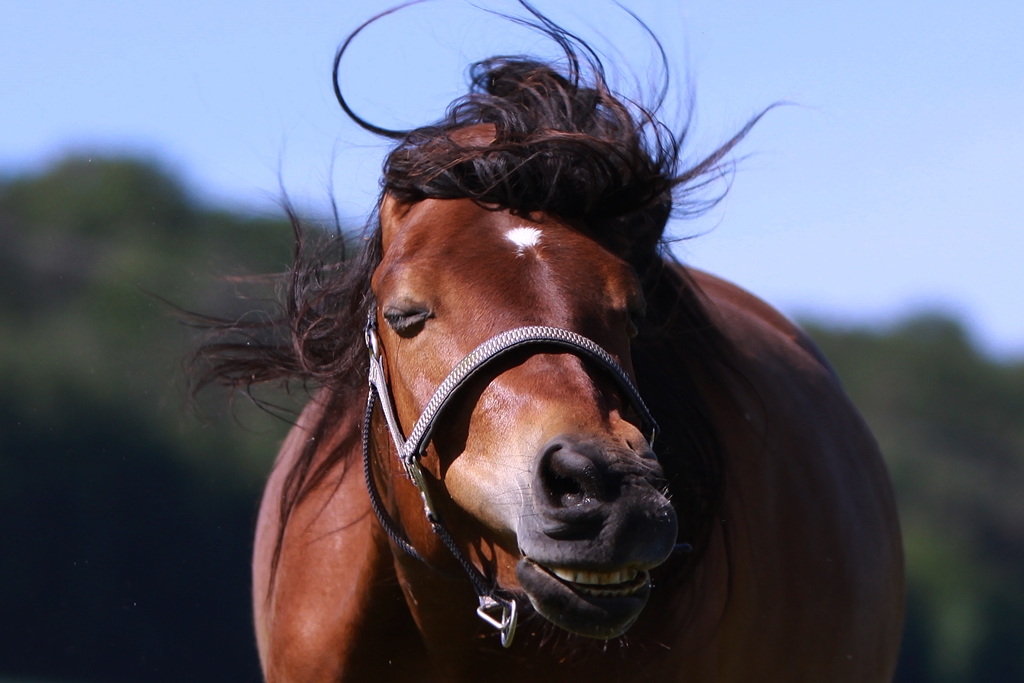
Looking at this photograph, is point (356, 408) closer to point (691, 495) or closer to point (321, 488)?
point (321, 488)

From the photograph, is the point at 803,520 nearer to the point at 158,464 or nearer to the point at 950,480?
the point at 158,464

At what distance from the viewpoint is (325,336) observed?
296 centimetres

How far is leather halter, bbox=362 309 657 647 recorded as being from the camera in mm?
2215

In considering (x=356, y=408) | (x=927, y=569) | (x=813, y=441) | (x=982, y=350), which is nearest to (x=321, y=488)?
(x=356, y=408)

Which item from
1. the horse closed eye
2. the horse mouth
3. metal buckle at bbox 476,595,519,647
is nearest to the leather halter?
metal buckle at bbox 476,595,519,647

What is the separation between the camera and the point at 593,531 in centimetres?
Answer: 202

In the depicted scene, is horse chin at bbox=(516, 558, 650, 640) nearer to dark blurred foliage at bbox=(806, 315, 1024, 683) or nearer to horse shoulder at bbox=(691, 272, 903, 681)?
horse shoulder at bbox=(691, 272, 903, 681)

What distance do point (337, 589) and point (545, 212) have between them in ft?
3.74

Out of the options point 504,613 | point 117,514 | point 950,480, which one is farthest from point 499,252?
point 950,480

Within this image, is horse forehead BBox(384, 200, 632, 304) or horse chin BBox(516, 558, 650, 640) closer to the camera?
horse chin BBox(516, 558, 650, 640)

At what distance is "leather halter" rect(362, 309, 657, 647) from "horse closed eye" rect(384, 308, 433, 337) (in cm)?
15

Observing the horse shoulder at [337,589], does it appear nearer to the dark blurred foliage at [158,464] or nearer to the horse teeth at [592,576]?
the dark blurred foliage at [158,464]

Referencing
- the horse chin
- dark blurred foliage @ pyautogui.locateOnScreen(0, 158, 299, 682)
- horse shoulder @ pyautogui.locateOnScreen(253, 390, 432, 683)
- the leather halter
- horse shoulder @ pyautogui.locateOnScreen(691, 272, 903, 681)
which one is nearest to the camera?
the horse chin

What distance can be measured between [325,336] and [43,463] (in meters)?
24.7
